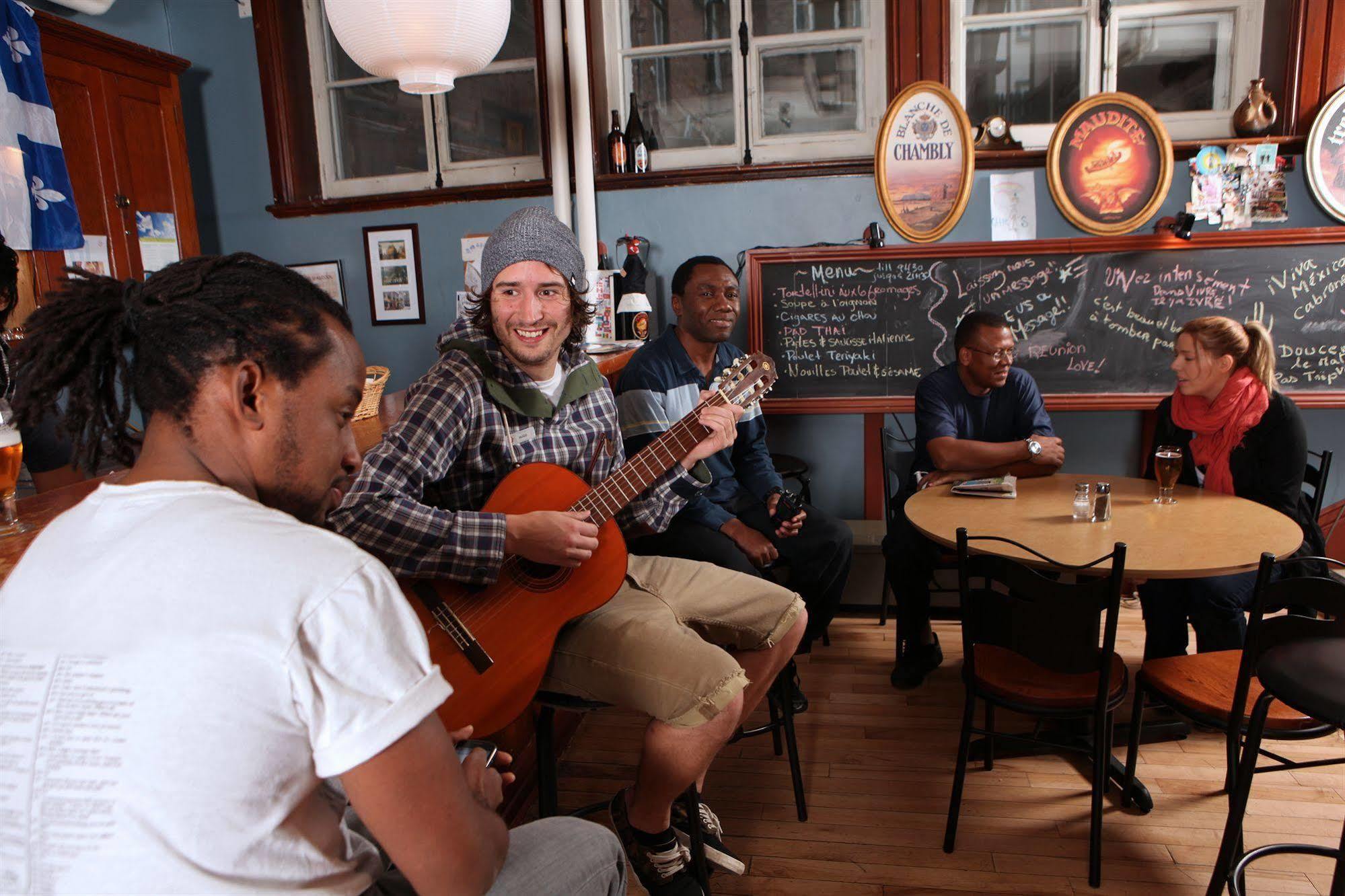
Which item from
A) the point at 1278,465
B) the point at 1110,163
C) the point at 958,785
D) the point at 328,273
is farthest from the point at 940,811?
the point at 328,273

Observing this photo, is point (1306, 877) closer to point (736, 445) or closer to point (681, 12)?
point (736, 445)

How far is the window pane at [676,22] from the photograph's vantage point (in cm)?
371

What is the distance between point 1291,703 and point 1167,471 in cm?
95

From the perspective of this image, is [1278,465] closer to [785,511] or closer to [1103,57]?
[785,511]

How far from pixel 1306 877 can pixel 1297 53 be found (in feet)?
9.84

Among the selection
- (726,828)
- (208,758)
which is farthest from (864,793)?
(208,758)

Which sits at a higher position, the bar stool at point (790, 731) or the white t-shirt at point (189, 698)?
the white t-shirt at point (189, 698)

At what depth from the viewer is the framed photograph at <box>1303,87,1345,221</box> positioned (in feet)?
10.5

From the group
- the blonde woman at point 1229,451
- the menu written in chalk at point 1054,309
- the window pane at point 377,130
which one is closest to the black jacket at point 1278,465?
the blonde woman at point 1229,451

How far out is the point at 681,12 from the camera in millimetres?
3734

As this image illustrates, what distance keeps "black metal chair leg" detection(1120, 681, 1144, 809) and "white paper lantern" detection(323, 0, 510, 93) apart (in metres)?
2.31

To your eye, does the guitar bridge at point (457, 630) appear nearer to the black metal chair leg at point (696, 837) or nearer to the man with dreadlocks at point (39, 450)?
the black metal chair leg at point (696, 837)

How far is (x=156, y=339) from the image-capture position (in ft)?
2.64

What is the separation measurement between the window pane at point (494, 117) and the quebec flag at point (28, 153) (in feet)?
5.09
